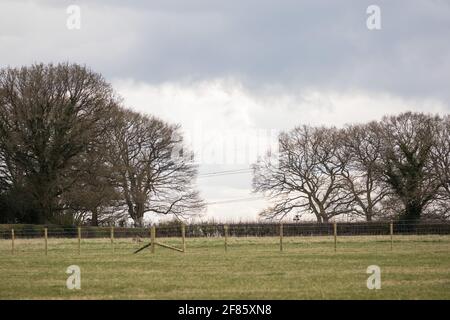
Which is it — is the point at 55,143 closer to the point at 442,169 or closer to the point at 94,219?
the point at 94,219

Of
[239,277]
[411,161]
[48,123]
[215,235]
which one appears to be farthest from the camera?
[411,161]

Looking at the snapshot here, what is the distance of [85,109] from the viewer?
6216 cm

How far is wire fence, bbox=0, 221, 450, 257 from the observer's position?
43.3 metres

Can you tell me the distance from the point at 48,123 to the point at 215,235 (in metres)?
16.7

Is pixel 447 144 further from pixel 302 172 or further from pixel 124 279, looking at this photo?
pixel 124 279

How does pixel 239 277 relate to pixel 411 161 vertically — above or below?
below

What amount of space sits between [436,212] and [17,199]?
3439cm

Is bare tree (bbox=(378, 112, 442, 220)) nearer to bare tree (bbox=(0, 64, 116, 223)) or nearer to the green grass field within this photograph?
bare tree (bbox=(0, 64, 116, 223))

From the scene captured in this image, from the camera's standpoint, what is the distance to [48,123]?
60.1m

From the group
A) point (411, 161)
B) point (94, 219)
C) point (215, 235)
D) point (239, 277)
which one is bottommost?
point (215, 235)

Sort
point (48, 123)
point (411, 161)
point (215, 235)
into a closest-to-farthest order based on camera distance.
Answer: point (215, 235) < point (48, 123) < point (411, 161)

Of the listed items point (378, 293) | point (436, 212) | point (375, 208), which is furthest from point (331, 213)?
point (378, 293)

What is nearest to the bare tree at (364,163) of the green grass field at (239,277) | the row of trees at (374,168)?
the row of trees at (374,168)

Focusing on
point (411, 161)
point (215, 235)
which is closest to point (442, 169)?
point (411, 161)
